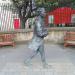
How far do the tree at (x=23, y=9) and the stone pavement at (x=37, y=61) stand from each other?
1.87 metres

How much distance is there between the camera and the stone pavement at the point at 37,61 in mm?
7742

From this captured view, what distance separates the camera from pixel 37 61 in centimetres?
909

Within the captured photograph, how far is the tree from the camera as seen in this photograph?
1332 cm

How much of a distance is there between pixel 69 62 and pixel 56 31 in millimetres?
3932

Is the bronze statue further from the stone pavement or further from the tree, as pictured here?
the tree

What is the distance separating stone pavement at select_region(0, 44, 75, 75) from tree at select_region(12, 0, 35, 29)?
1873mm

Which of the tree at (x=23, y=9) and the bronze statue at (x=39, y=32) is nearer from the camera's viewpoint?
the bronze statue at (x=39, y=32)

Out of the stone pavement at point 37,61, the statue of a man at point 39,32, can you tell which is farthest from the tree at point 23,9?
the statue of a man at point 39,32

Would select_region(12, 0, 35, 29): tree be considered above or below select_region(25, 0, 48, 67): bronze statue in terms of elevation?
above

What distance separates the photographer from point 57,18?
13812 mm

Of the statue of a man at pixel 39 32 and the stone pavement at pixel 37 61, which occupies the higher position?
the statue of a man at pixel 39 32

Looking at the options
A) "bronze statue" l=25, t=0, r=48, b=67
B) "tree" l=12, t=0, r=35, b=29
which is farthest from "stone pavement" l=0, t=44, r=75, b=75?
"tree" l=12, t=0, r=35, b=29

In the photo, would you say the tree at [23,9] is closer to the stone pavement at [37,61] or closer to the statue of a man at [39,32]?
the stone pavement at [37,61]

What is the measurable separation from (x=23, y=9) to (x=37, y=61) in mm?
5145
